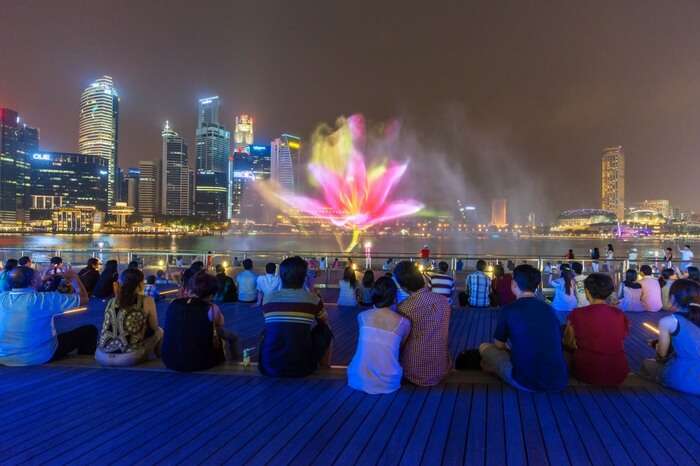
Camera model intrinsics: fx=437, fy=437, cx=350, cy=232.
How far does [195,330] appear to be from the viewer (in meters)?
4.88

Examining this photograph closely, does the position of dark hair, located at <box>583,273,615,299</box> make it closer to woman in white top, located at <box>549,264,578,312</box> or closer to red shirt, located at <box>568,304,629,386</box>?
red shirt, located at <box>568,304,629,386</box>

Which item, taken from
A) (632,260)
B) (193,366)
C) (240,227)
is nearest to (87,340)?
(193,366)

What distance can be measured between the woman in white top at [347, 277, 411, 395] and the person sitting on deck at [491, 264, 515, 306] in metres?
6.51

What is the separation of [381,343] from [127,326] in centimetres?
312

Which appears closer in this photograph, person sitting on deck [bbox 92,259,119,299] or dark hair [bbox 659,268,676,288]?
dark hair [bbox 659,268,676,288]

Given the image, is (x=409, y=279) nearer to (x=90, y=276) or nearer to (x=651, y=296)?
(x=651, y=296)

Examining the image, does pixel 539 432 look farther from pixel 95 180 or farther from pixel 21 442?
pixel 95 180

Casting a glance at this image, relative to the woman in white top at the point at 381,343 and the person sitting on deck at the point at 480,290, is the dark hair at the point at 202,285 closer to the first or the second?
the woman in white top at the point at 381,343

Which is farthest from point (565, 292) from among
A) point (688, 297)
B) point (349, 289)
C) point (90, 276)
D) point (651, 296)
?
point (90, 276)

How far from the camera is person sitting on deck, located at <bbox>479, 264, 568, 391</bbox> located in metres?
4.14

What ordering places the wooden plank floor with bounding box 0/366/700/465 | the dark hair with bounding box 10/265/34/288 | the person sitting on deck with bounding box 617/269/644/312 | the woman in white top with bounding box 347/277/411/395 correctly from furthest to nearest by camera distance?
1. the person sitting on deck with bounding box 617/269/644/312
2. the dark hair with bounding box 10/265/34/288
3. the woman in white top with bounding box 347/277/411/395
4. the wooden plank floor with bounding box 0/366/700/465

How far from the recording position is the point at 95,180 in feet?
622

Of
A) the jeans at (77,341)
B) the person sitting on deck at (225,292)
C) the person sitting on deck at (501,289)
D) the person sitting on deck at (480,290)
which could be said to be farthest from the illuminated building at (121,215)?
the jeans at (77,341)

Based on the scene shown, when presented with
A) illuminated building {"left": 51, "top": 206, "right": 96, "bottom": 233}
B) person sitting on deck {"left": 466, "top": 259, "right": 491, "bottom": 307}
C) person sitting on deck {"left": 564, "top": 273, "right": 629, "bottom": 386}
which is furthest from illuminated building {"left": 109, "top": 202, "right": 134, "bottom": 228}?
person sitting on deck {"left": 564, "top": 273, "right": 629, "bottom": 386}
